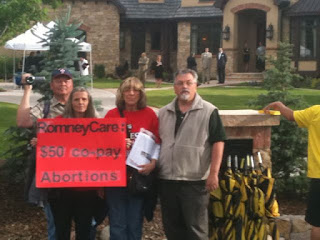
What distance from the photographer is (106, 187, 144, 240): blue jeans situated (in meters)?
5.79

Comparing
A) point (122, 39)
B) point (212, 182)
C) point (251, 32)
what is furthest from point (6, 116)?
point (122, 39)

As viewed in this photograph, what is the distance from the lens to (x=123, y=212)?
5.80m

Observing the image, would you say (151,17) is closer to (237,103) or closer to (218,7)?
(218,7)

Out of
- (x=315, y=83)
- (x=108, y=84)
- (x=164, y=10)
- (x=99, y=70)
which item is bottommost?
(x=108, y=84)

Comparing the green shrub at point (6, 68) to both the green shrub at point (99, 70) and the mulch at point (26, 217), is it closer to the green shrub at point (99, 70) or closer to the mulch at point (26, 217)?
the green shrub at point (99, 70)

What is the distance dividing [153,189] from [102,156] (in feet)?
1.73

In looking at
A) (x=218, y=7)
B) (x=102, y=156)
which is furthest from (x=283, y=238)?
(x=218, y=7)

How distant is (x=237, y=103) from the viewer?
21.2 m

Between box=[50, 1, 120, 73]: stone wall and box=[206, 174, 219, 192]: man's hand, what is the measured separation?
1342 inches

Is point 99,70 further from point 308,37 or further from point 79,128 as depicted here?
point 79,128

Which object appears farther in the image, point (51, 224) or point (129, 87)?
point (51, 224)

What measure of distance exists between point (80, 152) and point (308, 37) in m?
30.0

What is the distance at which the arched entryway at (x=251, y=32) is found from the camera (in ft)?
120

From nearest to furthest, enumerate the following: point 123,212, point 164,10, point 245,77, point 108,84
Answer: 1. point 123,212
2. point 108,84
3. point 245,77
4. point 164,10
